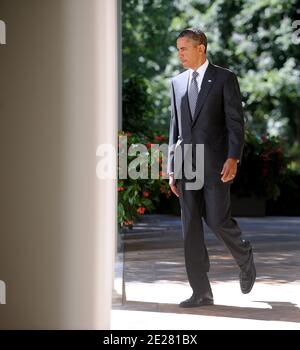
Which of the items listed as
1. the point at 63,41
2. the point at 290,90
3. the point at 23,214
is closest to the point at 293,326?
the point at 23,214

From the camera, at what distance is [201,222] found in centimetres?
590

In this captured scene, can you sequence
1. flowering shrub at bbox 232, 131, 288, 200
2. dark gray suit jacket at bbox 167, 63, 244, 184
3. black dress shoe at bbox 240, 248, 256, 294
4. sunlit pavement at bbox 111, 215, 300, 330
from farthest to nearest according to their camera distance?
flowering shrub at bbox 232, 131, 288, 200, black dress shoe at bbox 240, 248, 256, 294, dark gray suit jacket at bbox 167, 63, 244, 184, sunlit pavement at bbox 111, 215, 300, 330

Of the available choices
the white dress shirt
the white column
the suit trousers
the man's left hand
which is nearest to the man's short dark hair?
the white dress shirt

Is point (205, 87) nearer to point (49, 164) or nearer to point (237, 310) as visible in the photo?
point (237, 310)

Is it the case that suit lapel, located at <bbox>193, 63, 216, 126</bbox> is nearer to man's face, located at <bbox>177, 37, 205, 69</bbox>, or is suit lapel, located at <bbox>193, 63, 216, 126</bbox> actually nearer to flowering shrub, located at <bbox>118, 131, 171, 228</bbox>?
man's face, located at <bbox>177, 37, 205, 69</bbox>

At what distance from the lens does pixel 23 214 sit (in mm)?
4457

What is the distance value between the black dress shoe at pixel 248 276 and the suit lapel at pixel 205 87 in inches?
43.0

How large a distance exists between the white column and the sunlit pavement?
0.73 metres

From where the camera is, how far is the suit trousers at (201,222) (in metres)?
5.84

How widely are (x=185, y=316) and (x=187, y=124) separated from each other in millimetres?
1305

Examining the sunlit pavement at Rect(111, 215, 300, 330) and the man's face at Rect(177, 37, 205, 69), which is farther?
the man's face at Rect(177, 37, 205, 69)

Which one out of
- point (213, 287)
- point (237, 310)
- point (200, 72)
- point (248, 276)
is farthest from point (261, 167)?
point (237, 310)

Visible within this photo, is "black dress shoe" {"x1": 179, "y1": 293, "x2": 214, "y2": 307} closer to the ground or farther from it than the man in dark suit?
closer to the ground

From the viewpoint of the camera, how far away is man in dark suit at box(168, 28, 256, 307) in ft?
19.0
